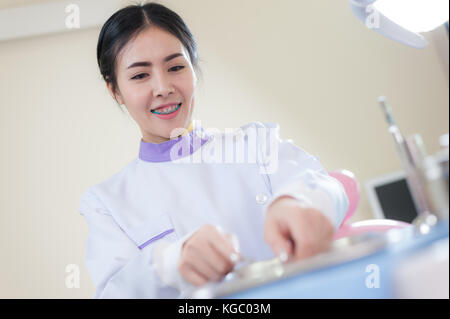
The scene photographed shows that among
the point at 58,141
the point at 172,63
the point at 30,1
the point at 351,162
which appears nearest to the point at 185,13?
the point at 30,1

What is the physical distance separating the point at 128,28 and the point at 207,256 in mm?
540

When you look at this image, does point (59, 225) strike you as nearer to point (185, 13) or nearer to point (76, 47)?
point (76, 47)

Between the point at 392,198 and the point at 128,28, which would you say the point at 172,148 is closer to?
the point at 128,28

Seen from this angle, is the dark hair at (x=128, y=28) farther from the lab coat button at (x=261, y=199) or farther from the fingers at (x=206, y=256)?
the fingers at (x=206, y=256)

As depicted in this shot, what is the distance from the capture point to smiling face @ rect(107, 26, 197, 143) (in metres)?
0.80

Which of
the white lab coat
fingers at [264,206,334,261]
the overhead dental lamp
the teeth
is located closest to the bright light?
the overhead dental lamp

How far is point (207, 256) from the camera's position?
44 cm

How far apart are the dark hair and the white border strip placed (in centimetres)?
109

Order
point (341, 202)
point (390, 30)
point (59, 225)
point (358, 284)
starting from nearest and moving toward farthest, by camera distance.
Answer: point (358, 284) → point (341, 202) → point (390, 30) → point (59, 225)

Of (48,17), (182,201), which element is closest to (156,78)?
(182,201)

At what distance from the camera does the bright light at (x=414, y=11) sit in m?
0.77

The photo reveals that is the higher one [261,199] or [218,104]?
[218,104]
